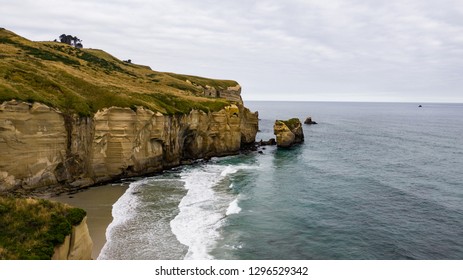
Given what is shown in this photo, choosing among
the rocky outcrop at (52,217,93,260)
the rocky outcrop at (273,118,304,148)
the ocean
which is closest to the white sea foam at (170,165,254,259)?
the ocean

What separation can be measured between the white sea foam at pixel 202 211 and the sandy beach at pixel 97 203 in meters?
7.00

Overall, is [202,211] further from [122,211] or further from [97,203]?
[97,203]

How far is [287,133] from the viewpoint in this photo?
92625 mm

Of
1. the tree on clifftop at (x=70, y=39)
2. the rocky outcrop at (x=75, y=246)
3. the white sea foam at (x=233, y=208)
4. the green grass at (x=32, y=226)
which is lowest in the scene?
the white sea foam at (x=233, y=208)

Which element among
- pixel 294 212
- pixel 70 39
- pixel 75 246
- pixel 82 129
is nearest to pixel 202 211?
pixel 294 212

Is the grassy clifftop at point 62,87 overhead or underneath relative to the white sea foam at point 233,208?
overhead

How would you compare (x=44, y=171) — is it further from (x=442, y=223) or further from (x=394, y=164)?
(x=394, y=164)

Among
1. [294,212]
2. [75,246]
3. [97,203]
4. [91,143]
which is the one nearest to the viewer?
[75,246]

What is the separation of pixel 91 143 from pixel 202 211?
2246cm

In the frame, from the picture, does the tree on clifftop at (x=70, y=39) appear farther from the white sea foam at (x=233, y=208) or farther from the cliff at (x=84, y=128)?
the white sea foam at (x=233, y=208)

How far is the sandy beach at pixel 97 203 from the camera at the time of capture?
3198 centimetres

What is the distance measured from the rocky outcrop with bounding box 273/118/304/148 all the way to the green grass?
247 ft

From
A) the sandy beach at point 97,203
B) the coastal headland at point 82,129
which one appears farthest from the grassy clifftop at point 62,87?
the sandy beach at point 97,203

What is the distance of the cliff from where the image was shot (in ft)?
134
